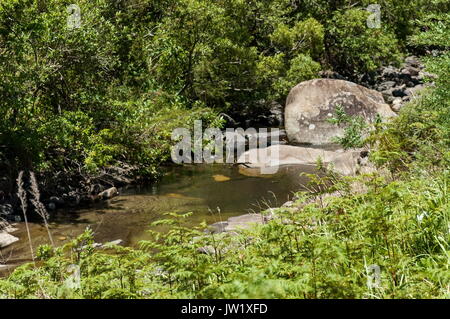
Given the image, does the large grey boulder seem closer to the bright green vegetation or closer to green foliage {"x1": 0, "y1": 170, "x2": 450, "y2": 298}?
the bright green vegetation

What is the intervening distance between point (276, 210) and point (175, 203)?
6.84 meters

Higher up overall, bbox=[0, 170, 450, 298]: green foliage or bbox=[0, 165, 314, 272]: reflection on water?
bbox=[0, 170, 450, 298]: green foliage

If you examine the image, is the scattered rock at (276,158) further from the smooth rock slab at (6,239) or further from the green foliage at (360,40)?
the green foliage at (360,40)

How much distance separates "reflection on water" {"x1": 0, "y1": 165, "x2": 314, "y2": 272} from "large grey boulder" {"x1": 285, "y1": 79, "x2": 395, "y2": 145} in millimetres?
3427

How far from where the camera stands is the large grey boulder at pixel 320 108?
17.8 metres

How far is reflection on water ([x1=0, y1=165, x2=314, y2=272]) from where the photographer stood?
9852 millimetres

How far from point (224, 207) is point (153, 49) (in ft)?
19.9

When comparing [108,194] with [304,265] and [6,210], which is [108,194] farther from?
[304,265]

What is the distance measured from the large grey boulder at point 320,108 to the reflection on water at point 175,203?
3.43 meters

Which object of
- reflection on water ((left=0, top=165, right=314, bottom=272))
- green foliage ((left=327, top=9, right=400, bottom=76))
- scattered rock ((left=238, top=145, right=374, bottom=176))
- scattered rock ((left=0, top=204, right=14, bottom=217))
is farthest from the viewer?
green foliage ((left=327, top=9, right=400, bottom=76))

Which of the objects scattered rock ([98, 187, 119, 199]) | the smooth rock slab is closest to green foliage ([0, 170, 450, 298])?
the smooth rock slab

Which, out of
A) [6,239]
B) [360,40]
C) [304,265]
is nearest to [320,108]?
[360,40]

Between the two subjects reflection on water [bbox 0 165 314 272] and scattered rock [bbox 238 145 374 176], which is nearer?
reflection on water [bbox 0 165 314 272]
